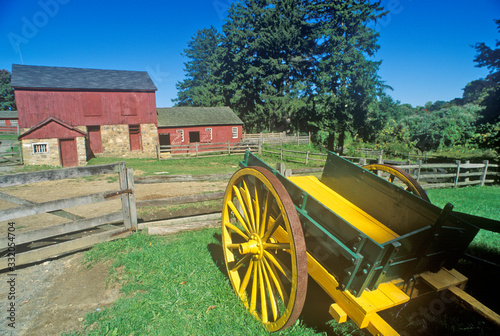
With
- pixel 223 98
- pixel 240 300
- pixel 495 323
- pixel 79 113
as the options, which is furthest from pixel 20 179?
pixel 223 98

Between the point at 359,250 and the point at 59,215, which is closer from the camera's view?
the point at 359,250

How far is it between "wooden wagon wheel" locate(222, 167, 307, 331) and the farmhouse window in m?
21.5

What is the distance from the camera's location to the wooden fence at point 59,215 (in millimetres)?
3443

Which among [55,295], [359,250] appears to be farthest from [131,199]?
[359,250]

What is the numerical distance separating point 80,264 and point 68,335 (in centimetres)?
162

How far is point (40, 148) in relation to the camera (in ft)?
56.2

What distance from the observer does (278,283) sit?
2.41m

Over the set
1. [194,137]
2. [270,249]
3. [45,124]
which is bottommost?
[270,249]

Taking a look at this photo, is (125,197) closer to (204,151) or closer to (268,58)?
(204,151)

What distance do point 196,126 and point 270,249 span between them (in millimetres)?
24358

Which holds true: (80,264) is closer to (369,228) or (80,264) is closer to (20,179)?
(20,179)

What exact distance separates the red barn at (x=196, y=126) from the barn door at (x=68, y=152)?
7418 mm

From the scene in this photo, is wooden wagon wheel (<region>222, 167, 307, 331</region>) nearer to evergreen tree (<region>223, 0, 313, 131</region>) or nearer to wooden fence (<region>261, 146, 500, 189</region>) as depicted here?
wooden fence (<region>261, 146, 500, 189</region>)

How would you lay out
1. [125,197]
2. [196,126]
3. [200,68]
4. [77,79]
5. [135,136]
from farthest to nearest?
[200,68] < [196,126] < [135,136] < [77,79] < [125,197]
